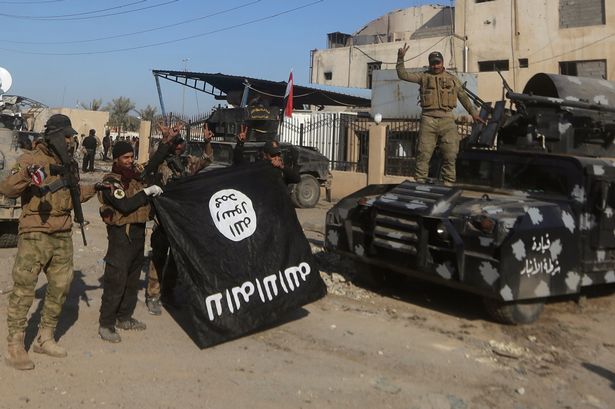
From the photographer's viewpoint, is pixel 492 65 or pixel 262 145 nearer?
pixel 262 145

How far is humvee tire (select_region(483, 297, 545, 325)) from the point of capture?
4984 mm

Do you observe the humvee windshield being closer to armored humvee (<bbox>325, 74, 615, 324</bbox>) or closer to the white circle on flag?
armored humvee (<bbox>325, 74, 615, 324</bbox>)

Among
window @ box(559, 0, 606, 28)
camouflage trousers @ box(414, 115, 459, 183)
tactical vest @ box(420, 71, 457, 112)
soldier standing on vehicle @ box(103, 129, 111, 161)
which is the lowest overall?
camouflage trousers @ box(414, 115, 459, 183)

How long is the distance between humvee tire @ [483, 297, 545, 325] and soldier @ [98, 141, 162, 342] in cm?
299

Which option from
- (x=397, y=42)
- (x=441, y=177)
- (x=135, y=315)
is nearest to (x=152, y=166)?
(x=135, y=315)

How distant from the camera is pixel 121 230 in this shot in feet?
14.0

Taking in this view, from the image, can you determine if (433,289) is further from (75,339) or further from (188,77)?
(188,77)

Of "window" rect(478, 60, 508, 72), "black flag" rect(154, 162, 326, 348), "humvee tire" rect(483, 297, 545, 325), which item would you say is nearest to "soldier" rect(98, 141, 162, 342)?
"black flag" rect(154, 162, 326, 348)

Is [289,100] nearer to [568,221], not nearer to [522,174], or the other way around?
[522,174]

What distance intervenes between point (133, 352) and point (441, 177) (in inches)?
160

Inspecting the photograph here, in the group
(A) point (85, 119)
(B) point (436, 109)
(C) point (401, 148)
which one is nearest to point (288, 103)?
(C) point (401, 148)

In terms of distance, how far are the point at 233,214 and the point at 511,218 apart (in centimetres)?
229

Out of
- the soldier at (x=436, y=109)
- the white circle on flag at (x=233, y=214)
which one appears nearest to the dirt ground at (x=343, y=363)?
the white circle on flag at (x=233, y=214)

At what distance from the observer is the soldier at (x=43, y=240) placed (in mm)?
3725
